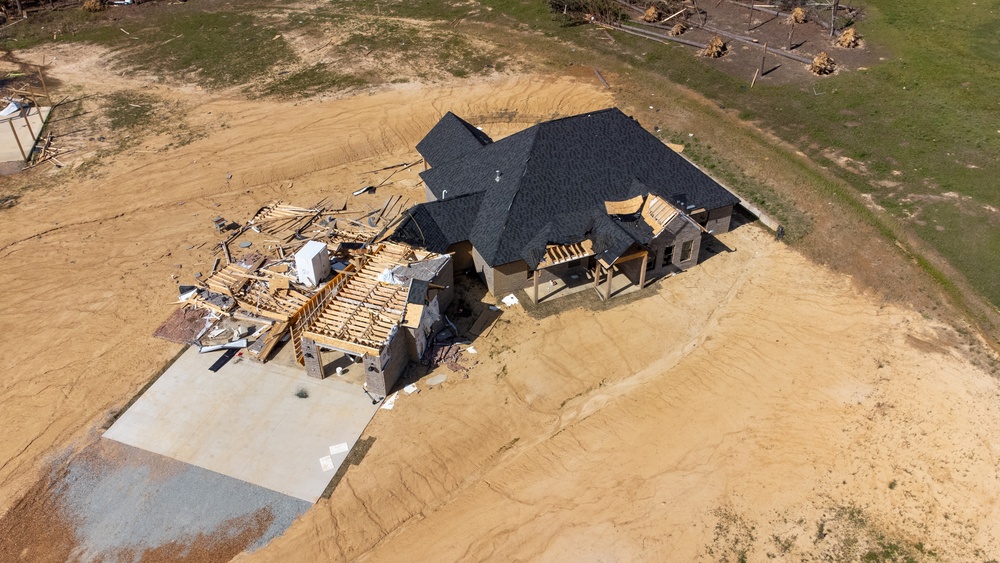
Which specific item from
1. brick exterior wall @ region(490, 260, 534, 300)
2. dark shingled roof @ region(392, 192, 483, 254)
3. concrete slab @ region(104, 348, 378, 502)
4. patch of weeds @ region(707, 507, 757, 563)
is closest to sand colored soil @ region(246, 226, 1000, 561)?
patch of weeds @ region(707, 507, 757, 563)

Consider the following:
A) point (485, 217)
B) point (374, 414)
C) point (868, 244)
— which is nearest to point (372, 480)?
point (374, 414)

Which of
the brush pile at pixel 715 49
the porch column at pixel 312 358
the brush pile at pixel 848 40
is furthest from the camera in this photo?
the brush pile at pixel 848 40

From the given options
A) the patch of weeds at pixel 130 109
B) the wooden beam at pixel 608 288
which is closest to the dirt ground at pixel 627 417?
the wooden beam at pixel 608 288

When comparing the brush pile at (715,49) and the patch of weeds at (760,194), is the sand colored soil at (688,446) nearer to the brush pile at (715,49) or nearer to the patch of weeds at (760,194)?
the patch of weeds at (760,194)

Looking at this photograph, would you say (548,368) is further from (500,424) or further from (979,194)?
(979,194)

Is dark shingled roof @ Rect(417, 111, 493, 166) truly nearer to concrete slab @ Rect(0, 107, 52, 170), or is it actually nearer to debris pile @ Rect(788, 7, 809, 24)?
concrete slab @ Rect(0, 107, 52, 170)

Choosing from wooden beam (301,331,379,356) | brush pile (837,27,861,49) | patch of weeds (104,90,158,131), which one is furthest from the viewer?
brush pile (837,27,861,49)
